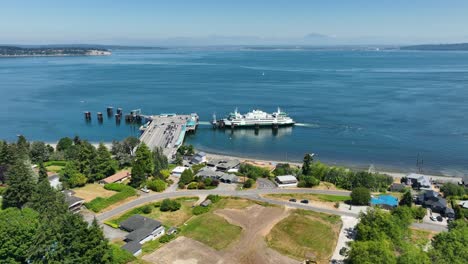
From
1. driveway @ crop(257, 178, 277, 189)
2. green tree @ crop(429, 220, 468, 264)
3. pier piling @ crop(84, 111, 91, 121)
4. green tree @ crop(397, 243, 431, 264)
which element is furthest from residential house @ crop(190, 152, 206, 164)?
pier piling @ crop(84, 111, 91, 121)

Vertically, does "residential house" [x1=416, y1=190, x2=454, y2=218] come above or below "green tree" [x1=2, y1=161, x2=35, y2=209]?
below

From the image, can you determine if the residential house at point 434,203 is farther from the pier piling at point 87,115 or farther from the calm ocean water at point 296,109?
the pier piling at point 87,115

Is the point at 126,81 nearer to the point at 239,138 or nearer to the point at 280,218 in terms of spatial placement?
the point at 239,138

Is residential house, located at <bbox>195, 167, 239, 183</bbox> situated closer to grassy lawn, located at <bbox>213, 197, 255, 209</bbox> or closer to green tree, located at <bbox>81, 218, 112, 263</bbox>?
grassy lawn, located at <bbox>213, 197, 255, 209</bbox>

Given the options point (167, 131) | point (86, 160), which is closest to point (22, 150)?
point (86, 160)

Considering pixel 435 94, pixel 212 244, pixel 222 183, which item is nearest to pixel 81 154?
pixel 222 183

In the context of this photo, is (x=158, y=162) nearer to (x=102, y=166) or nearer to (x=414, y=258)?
(x=102, y=166)
